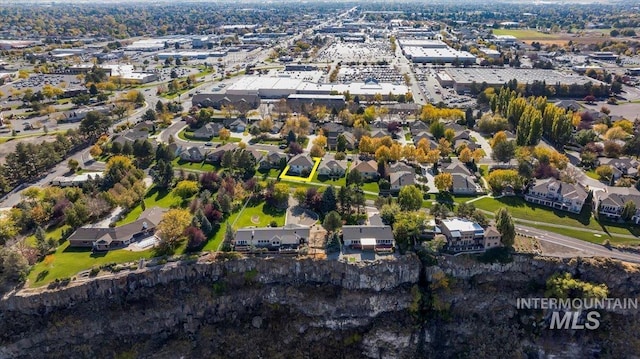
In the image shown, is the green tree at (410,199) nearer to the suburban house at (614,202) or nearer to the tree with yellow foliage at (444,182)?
the tree with yellow foliage at (444,182)

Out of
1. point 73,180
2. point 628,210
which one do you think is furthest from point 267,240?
point 628,210

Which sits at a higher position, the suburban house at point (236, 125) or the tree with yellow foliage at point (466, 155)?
the suburban house at point (236, 125)

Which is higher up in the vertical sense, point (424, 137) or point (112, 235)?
point (424, 137)

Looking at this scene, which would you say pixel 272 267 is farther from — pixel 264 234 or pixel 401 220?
pixel 401 220

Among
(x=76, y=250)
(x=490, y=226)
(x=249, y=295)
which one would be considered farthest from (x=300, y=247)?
(x=76, y=250)

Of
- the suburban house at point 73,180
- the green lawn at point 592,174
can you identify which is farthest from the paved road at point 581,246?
the suburban house at point 73,180

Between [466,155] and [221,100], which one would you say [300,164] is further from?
[221,100]
